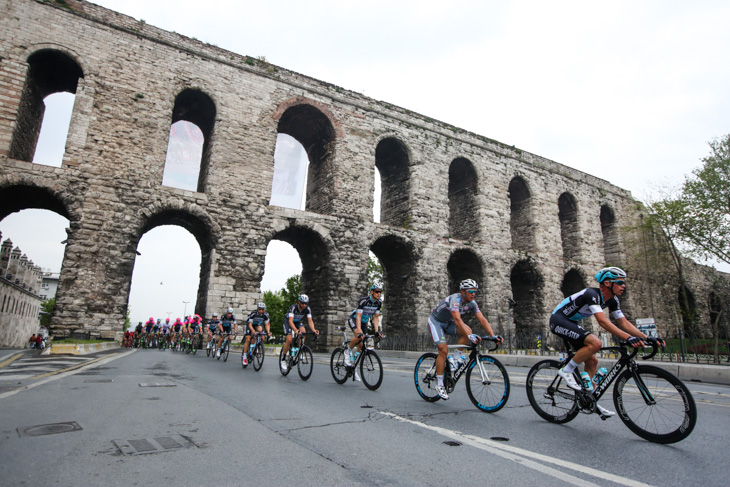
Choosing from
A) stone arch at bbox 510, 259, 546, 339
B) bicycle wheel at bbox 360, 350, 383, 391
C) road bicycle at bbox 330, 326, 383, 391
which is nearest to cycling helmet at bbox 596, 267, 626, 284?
road bicycle at bbox 330, 326, 383, 391

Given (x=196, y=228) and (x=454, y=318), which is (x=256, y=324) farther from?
(x=196, y=228)

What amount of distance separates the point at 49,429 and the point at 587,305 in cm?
478

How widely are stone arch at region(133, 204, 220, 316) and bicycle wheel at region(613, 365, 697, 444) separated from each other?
1467cm

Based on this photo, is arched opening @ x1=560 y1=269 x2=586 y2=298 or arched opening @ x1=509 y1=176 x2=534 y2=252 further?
arched opening @ x1=560 y1=269 x2=586 y2=298

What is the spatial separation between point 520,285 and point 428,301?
8.36 metres

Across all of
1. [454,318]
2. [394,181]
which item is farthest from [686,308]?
[454,318]

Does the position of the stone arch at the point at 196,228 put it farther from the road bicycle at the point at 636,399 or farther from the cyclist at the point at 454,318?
the road bicycle at the point at 636,399

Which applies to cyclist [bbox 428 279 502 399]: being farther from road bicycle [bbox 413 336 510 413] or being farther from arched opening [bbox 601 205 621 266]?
arched opening [bbox 601 205 621 266]

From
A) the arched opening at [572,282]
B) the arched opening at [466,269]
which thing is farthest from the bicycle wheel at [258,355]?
the arched opening at [572,282]

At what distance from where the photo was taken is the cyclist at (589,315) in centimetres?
404

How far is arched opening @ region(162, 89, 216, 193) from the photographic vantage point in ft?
60.6

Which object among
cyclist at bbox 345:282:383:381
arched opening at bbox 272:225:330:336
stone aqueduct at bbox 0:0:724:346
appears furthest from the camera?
arched opening at bbox 272:225:330:336

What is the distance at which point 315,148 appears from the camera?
21.8 meters

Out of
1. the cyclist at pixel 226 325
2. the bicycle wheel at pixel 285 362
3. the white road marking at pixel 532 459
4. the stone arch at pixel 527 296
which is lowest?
the white road marking at pixel 532 459
